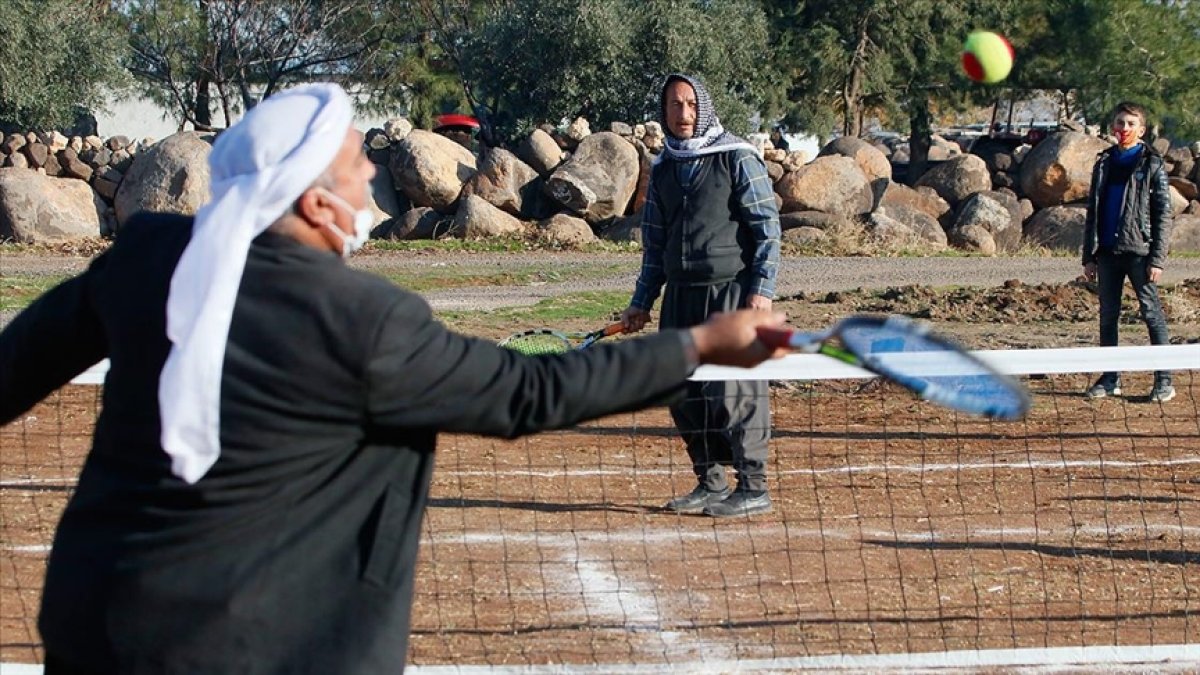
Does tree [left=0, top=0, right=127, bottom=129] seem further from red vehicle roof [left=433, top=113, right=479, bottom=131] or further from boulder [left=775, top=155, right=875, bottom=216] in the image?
boulder [left=775, top=155, right=875, bottom=216]

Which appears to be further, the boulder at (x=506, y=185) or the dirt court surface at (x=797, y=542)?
the boulder at (x=506, y=185)

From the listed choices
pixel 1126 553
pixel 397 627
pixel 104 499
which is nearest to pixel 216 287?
pixel 104 499

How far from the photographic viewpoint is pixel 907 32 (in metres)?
38.0

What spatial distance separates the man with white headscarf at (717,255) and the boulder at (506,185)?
15.5 meters

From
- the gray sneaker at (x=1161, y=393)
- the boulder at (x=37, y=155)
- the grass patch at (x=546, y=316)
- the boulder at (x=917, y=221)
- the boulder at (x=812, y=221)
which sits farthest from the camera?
the boulder at (x=917, y=221)

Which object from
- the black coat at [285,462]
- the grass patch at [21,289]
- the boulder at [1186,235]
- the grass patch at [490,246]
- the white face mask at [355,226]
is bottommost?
the boulder at [1186,235]

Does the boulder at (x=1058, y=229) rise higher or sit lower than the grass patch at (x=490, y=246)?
lower

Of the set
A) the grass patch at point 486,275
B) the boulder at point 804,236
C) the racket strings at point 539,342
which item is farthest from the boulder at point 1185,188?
the racket strings at point 539,342

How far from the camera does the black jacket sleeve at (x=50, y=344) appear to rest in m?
3.23

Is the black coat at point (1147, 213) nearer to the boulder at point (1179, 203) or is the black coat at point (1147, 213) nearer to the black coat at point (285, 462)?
the black coat at point (285, 462)

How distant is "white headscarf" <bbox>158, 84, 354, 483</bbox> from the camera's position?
2877 mm

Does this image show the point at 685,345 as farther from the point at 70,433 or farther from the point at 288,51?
the point at 288,51

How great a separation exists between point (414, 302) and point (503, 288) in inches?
600

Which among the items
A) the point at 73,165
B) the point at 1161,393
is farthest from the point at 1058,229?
the point at 73,165
